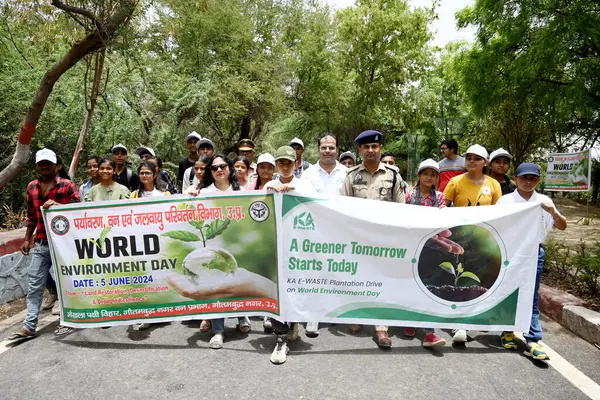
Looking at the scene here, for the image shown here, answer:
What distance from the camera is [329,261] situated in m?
3.81

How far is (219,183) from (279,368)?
1.88 meters

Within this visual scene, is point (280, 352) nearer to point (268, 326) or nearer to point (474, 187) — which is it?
point (268, 326)

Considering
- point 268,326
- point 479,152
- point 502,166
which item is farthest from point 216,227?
point 502,166

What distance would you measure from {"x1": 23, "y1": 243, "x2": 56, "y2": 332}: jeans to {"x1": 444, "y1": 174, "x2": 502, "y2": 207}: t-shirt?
13.7ft

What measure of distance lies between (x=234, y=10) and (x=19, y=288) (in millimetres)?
16658

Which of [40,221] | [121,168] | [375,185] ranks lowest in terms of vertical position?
[40,221]

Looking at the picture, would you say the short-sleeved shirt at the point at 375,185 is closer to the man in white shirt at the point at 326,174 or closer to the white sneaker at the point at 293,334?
the man in white shirt at the point at 326,174

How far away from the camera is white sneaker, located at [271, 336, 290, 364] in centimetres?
352

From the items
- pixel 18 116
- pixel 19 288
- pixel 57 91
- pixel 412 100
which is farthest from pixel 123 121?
pixel 412 100

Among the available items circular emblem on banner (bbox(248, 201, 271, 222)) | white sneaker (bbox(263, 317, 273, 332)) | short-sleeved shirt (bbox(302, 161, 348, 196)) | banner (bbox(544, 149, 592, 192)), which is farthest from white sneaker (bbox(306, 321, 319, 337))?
banner (bbox(544, 149, 592, 192))

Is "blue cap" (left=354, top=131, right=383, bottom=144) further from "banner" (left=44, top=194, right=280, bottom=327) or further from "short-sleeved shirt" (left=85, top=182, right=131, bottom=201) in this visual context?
"short-sleeved shirt" (left=85, top=182, right=131, bottom=201)

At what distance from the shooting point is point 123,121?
38.7 feet

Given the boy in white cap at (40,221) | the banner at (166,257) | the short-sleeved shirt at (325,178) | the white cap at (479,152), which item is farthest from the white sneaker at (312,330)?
the boy in white cap at (40,221)

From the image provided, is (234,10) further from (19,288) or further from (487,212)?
(487,212)
